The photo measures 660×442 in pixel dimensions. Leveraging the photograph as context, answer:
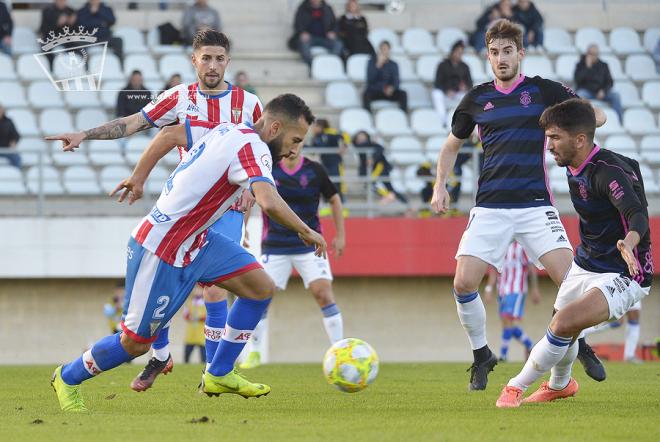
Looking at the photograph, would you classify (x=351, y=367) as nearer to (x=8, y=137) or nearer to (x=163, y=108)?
(x=163, y=108)

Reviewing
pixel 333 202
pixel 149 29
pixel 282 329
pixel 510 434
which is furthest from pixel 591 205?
pixel 149 29

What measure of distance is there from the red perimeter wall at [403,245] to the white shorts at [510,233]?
9.71m

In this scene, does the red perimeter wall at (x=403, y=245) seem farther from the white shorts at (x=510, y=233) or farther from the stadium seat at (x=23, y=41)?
the white shorts at (x=510, y=233)

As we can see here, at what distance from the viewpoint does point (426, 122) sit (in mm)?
21438

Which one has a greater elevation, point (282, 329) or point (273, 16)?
point (273, 16)

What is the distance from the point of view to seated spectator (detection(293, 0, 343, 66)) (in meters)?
22.5

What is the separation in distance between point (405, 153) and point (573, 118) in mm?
12457

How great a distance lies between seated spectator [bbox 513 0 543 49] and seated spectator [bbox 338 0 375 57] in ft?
9.08

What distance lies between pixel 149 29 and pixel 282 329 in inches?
263

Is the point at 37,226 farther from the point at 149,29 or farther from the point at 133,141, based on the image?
the point at 149,29

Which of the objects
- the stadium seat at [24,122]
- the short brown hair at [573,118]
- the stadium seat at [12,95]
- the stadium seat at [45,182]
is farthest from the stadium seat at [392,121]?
the short brown hair at [573,118]

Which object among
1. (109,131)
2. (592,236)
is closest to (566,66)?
(592,236)

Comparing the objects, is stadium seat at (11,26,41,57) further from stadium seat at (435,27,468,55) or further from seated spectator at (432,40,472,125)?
stadium seat at (435,27,468,55)

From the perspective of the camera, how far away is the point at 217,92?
9453 millimetres
